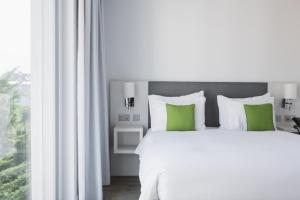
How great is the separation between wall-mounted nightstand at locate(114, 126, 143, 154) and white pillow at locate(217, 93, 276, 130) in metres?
1.10

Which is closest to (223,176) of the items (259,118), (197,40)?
(259,118)

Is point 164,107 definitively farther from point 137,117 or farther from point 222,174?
point 222,174

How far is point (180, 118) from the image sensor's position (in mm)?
3297

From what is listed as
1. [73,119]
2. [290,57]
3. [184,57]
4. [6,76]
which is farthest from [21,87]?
[290,57]

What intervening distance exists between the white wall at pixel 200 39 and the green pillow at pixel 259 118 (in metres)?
0.64

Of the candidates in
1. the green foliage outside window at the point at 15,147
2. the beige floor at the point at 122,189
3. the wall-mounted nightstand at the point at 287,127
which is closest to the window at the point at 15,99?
the green foliage outside window at the point at 15,147

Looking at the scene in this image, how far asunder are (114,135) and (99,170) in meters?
0.73

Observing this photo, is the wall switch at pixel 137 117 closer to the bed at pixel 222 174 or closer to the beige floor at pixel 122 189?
the beige floor at pixel 122 189

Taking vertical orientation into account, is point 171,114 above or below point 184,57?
below

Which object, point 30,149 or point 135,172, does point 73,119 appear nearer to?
point 30,149

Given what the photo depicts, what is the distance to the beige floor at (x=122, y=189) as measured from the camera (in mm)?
3051

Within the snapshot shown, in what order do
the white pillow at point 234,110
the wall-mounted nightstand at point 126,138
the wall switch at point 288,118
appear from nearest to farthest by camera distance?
the white pillow at point 234,110 < the wall-mounted nightstand at point 126,138 < the wall switch at point 288,118

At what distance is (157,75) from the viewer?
3.80 m

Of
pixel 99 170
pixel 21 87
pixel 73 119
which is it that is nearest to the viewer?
pixel 21 87
